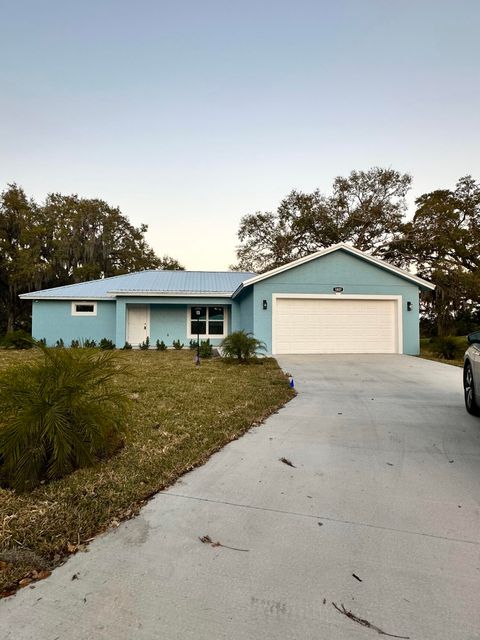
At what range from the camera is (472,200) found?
23.3 meters

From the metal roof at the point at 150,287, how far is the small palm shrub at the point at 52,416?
12098 mm

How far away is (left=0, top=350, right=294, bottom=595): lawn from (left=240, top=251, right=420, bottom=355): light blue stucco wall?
6396mm

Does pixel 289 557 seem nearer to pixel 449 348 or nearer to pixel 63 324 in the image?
pixel 449 348

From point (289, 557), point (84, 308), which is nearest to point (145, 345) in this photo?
point (84, 308)

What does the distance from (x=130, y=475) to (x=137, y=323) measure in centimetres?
1378

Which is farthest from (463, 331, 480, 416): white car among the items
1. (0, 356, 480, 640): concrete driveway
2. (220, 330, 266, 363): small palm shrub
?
(220, 330, 266, 363): small palm shrub

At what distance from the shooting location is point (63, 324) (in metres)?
15.9

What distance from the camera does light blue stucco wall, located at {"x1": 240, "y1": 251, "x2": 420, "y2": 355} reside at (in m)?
12.8

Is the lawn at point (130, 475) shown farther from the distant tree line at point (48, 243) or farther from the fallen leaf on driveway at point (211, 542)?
the distant tree line at point (48, 243)

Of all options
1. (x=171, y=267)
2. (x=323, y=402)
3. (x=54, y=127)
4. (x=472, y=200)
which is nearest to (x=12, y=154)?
(x=54, y=127)

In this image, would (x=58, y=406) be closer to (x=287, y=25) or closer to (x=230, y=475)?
(x=230, y=475)

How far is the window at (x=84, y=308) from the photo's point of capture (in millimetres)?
15969

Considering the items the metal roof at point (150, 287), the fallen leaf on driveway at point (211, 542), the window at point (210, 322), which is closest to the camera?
the fallen leaf on driveway at point (211, 542)

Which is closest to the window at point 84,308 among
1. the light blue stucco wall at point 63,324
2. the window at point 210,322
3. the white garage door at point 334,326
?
the light blue stucco wall at point 63,324
